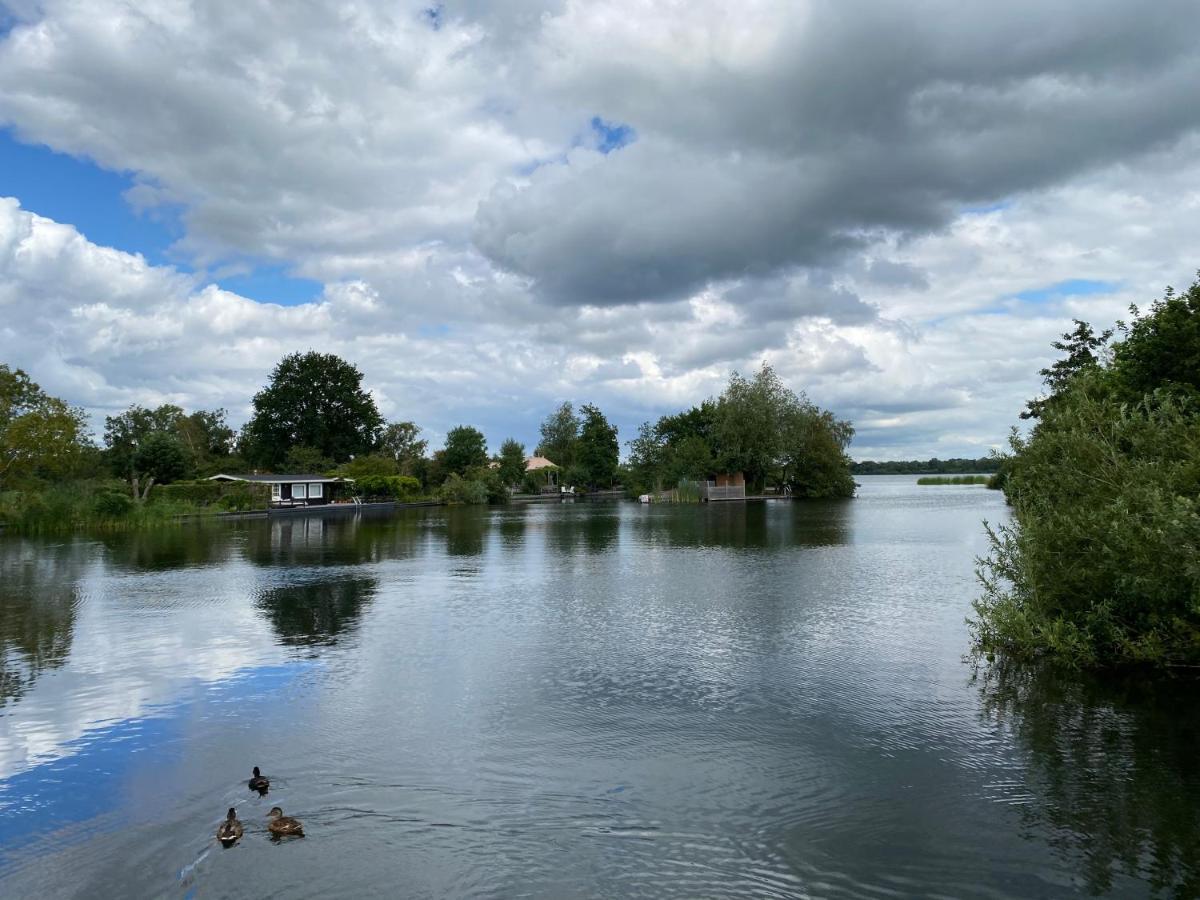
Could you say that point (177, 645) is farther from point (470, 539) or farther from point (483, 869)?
point (470, 539)

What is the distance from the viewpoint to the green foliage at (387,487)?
91.8m

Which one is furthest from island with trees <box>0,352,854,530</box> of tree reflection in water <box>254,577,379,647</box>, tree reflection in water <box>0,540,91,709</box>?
tree reflection in water <box>254,577,379,647</box>

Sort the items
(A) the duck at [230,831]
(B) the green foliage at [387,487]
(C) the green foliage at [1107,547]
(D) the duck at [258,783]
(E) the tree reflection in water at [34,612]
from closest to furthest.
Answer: (A) the duck at [230,831], (D) the duck at [258,783], (C) the green foliage at [1107,547], (E) the tree reflection in water at [34,612], (B) the green foliage at [387,487]

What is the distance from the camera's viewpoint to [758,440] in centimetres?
9294

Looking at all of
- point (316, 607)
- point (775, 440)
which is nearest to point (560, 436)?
point (775, 440)

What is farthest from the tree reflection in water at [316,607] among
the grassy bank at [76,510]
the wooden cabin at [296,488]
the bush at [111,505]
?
the wooden cabin at [296,488]

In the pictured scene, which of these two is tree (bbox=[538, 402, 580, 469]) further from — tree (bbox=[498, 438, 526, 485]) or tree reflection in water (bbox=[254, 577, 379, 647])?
tree reflection in water (bbox=[254, 577, 379, 647])

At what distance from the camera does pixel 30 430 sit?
5109cm

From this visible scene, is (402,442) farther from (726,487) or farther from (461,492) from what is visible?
(726,487)

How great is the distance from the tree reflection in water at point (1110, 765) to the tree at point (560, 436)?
457ft

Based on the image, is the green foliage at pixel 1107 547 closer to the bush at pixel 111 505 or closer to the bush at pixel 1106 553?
the bush at pixel 1106 553

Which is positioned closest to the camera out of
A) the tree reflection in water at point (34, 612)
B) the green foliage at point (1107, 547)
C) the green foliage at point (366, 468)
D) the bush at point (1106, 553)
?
the green foliage at point (1107, 547)

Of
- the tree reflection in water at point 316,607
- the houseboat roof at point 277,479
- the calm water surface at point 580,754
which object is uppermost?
the houseboat roof at point 277,479

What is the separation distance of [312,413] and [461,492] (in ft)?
81.6
